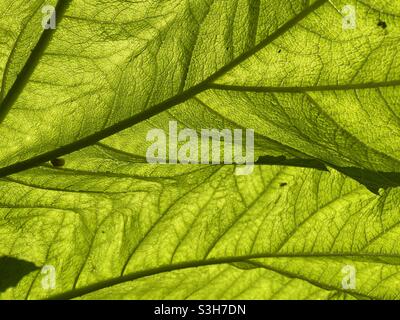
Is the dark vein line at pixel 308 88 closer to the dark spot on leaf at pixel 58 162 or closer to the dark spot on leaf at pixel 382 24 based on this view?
the dark spot on leaf at pixel 382 24

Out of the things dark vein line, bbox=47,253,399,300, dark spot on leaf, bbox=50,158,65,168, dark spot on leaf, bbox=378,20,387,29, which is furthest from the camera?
dark vein line, bbox=47,253,399,300

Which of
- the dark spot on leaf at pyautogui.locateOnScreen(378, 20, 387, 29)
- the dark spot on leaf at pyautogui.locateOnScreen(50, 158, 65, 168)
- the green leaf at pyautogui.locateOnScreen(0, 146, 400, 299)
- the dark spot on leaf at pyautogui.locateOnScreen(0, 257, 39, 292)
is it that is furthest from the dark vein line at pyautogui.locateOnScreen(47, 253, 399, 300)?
the dark spot on leaf at pyautogui.locateOnScreen(378, 20, 387, 29)

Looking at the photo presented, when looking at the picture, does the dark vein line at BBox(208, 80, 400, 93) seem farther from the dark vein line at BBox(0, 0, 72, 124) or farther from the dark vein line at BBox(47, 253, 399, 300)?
the dark vein line at BBox(47, 253, 399, 300)

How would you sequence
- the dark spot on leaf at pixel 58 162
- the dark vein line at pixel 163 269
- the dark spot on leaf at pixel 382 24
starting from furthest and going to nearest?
the dark vein line at pixel 163 269 → the dark spot on leaf at pixel 58 162 → the dark spot on leaf at pixel 382 24

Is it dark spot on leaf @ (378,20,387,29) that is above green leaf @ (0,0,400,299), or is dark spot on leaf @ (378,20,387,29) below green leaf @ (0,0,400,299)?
above

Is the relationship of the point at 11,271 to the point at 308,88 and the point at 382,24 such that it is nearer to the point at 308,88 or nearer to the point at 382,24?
the point at 308,88

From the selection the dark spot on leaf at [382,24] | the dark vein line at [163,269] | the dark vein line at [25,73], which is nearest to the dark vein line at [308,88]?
the dark spot on leaf at [382,24]

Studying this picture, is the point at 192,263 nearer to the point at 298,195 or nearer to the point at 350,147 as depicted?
the point at 298,195

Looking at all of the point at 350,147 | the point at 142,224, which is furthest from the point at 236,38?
the point at 142,224

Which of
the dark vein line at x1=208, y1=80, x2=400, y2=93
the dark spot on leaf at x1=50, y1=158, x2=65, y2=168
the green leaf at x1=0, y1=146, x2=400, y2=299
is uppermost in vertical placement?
the dark vein line at x1=208, y1=80, x2=400, y2=93

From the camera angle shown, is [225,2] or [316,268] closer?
[225,2]

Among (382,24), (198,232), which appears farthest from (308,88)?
(198,232)
